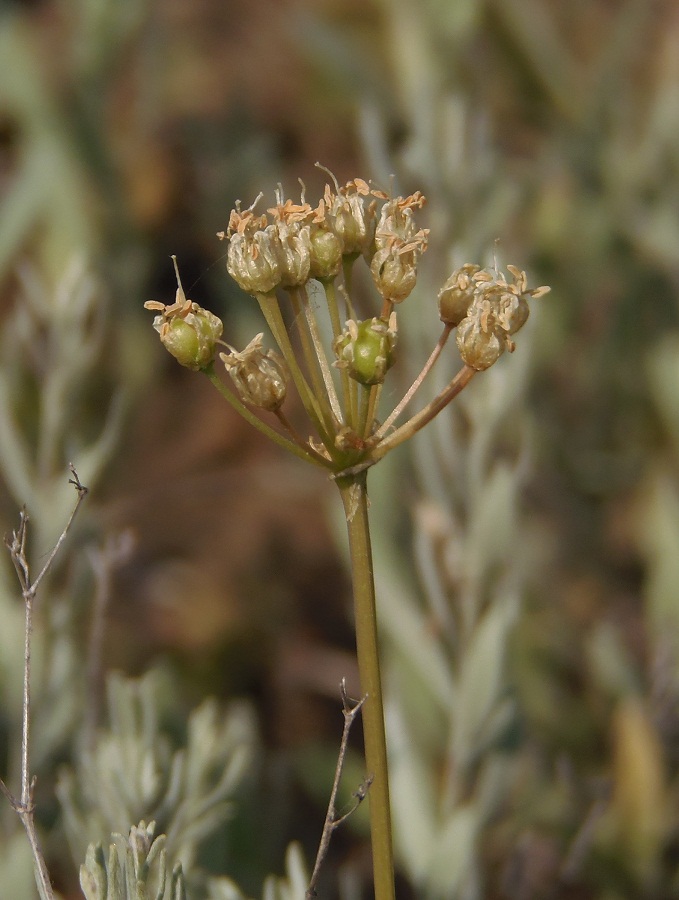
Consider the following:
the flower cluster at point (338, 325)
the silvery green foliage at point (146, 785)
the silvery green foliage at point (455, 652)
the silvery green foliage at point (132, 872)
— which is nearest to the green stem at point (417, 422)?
the flower cluster at point (338, 325)

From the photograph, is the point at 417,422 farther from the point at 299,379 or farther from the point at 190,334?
the point at 190,334

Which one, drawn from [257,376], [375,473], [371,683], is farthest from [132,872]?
[375,473]

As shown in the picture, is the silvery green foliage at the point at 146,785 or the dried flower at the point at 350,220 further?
the silvery green foliage at the point at 146,785

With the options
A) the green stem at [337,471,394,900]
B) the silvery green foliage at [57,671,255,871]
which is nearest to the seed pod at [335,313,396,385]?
the green stem at [337,471,394,900]

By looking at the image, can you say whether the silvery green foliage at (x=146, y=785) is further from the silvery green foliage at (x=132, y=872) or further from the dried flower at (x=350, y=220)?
the dried flower at (x=350, y=220)

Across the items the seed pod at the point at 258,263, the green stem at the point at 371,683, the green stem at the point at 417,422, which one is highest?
the seed pod at the point at 258,263

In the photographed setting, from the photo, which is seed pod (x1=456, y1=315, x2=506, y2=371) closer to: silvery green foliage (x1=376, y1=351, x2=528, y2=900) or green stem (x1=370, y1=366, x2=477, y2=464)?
green stem (x1=370, y1=366, x2=477, y2=464)

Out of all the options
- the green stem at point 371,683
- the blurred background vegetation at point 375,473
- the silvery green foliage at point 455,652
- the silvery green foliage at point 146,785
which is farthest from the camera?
the blurred background vegetation at point 375,473

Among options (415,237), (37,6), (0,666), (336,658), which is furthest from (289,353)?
(37,6)
